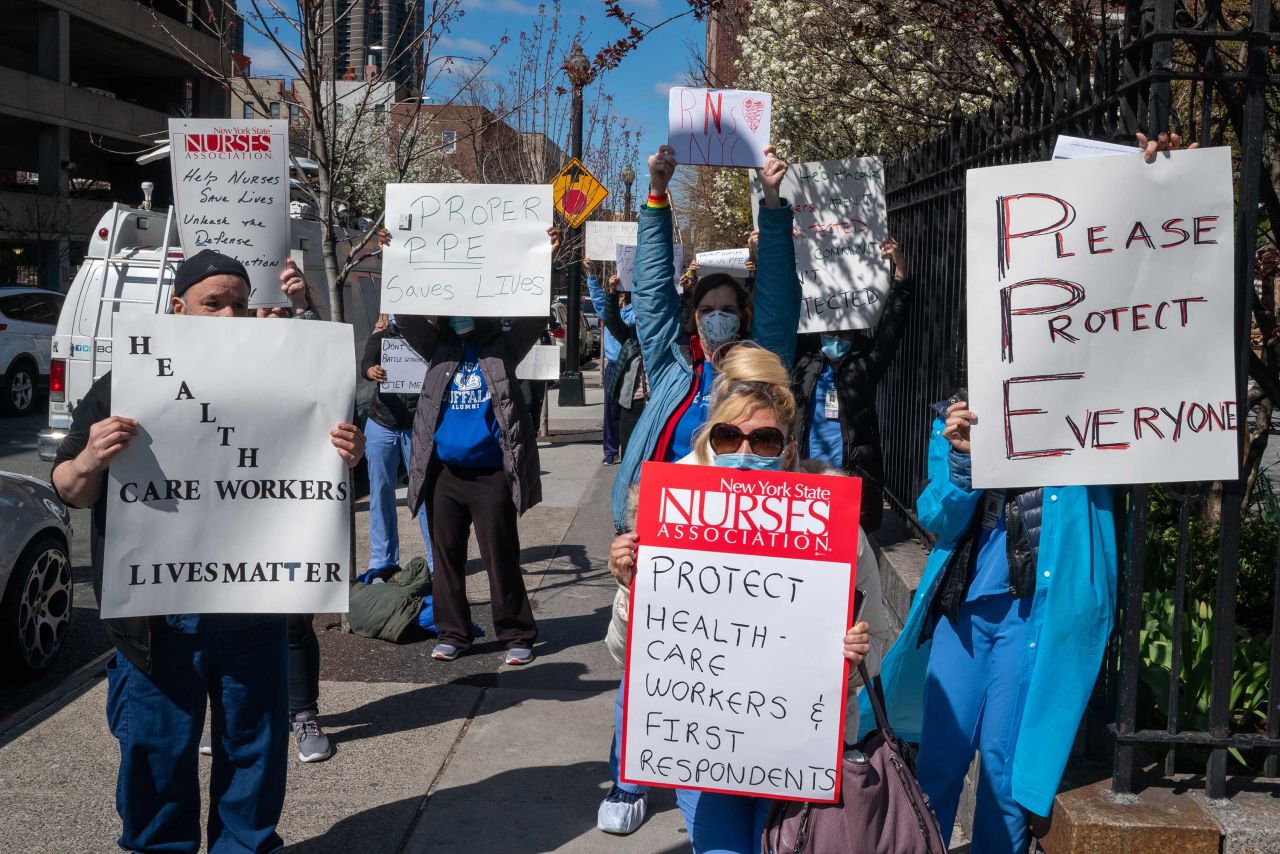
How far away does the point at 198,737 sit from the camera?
3426 mm

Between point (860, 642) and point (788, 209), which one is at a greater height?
point (788, 209)

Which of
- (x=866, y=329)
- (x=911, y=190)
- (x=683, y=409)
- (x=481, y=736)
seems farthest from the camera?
(x=911, y=190)

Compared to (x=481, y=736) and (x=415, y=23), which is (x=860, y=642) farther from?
(x=415, y=23)

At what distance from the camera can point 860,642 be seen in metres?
2.64

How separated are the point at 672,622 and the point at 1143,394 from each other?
4.37 ft

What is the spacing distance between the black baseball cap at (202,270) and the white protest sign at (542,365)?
8473 millimetres

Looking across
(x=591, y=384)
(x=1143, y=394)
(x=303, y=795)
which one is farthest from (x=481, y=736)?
(x=591, y=384)

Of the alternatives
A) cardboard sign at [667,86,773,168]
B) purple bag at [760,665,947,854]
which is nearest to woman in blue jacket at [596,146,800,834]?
cardboard sign at [667,86,773,168]

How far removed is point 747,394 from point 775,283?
123 centimetres

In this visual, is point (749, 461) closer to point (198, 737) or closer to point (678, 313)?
point (678, 313)

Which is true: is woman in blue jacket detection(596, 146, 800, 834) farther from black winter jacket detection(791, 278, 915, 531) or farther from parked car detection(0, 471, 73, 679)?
parked car detection(0, 471, 73, 679)

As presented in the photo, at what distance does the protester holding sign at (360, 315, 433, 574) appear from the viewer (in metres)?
7.34

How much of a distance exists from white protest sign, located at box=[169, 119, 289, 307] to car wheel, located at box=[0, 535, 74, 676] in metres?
1.86

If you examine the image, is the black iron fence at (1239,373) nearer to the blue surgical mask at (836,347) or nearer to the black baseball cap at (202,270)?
the blue surgical mask at (836,347)
